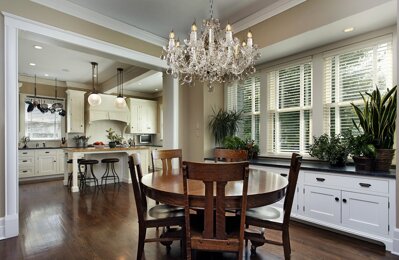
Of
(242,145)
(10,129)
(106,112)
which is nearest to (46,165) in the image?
(106,112)

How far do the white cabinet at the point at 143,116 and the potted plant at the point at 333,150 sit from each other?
19.9ft

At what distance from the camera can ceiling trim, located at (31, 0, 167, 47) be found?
296 cm

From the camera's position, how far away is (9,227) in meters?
2.60

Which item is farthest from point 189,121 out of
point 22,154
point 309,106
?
point 22,154

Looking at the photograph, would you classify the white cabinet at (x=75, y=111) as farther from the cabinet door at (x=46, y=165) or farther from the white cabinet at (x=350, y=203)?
the white cabinet at (x=350, y=203)

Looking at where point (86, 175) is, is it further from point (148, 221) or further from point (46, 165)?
point (148, 221)

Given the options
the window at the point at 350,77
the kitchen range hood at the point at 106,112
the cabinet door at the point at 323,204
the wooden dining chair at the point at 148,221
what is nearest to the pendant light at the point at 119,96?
the kitchen range hood at the point at 106,112

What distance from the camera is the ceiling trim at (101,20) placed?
116 inches

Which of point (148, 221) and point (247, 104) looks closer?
point (148, 221)

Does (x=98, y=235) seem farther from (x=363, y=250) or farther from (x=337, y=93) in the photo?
(x=337, y=93)

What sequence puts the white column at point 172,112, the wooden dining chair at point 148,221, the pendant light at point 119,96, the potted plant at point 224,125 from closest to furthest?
the wooden dining chair at point 148,221
the potted plant at point 224,125
the white column at point 172,112
the pendant light at point 119,96

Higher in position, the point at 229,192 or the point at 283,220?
the point at 229,192

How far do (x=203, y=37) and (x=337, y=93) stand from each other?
7.02ft

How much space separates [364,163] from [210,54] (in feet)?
6.97
